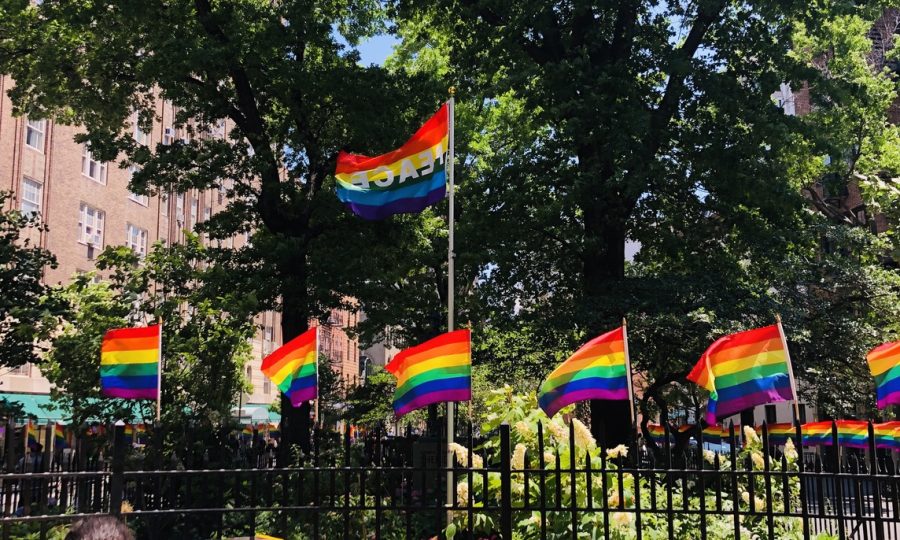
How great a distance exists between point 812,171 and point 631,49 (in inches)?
363

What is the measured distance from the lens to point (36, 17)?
67.4 ft

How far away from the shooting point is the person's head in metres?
3.02

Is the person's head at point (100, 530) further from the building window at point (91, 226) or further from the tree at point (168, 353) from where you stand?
the building window at point (91, 226)

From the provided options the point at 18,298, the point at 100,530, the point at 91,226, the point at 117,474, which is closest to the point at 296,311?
the point at 18,298

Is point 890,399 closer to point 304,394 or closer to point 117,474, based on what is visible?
point 304,394

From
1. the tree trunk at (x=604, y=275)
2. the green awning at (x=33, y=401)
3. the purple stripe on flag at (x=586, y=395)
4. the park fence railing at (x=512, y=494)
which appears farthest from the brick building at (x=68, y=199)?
the purple stripe on flag at (x=586, y=395)

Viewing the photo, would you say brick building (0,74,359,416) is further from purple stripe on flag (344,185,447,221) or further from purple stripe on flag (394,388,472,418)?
purple stripe on flag (394,388,472,418)

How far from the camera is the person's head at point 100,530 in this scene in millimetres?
3020

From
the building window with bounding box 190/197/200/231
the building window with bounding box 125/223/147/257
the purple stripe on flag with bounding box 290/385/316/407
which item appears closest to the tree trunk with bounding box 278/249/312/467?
the purple stripe on flag with bounding box 290/385/316/407

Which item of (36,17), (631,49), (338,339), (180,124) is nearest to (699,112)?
(631,49)

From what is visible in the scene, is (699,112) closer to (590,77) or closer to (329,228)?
(590,77)

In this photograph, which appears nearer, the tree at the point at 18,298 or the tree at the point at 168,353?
the tree at the point at 168,353

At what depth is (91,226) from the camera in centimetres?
3812

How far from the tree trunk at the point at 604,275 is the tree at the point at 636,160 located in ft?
0.14
